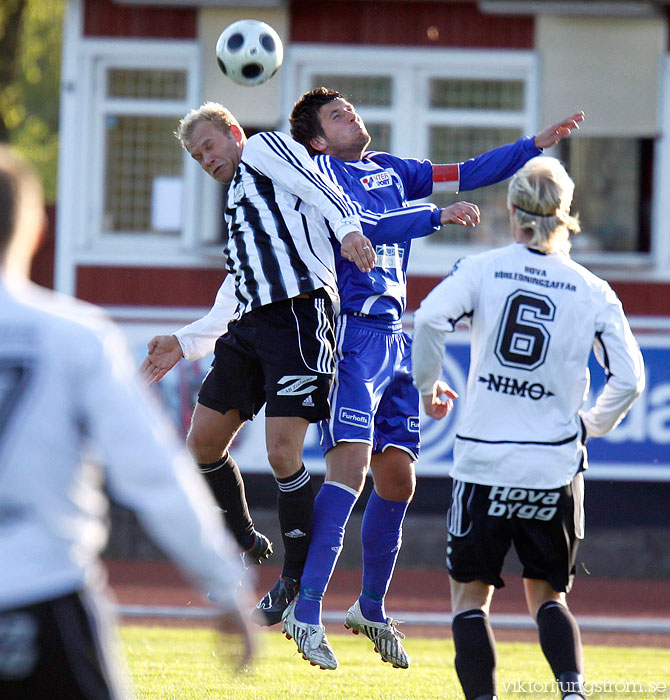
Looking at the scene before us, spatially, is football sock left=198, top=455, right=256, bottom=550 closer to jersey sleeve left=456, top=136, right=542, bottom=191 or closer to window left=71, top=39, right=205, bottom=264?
jersey sleeve left=456, top=136, right=542, bottom=191

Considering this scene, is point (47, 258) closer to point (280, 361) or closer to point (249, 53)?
point (249, 53)

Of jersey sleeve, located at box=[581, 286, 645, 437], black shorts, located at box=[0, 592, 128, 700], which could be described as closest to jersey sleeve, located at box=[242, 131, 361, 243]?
jersey sleeve, located at box=[581, 286, 645, 437]

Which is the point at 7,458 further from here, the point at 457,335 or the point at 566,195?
the point at 457,335

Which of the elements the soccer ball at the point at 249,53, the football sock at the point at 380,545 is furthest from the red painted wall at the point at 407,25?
the football sock at the point at 380,545

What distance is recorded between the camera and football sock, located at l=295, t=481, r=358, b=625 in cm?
536

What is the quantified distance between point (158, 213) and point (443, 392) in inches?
317

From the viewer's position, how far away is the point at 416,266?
12.6 metres

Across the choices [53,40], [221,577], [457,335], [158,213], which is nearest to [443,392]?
[221,577]

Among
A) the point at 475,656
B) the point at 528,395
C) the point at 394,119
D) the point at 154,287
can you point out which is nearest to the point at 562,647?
the point at 475,656

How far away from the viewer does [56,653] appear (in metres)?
2.54

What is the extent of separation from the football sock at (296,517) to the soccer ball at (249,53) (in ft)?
7.47

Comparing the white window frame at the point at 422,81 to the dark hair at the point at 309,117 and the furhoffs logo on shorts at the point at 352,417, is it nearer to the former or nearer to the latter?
the dark hair at the point at 309,117

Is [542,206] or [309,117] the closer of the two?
[542,206]

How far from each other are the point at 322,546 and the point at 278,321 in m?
1.01
